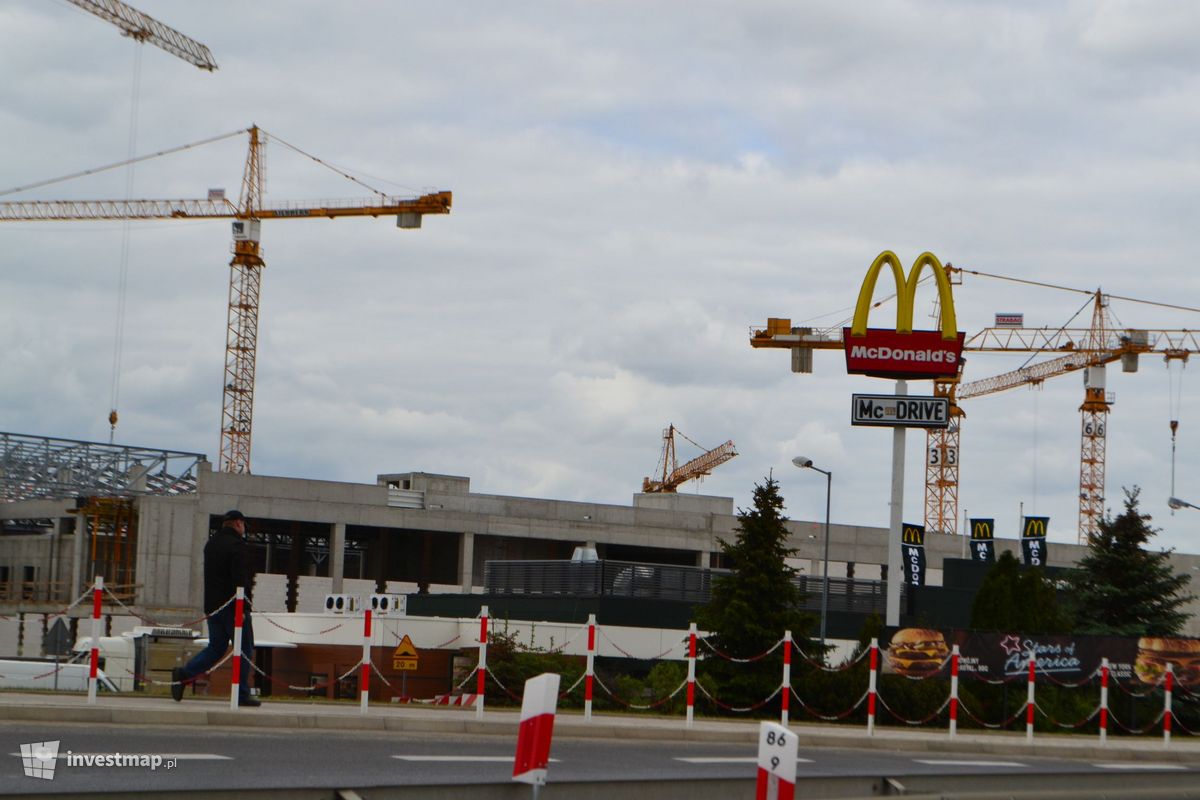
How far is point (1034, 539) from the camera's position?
57688 millimetres

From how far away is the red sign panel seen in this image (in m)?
37.4

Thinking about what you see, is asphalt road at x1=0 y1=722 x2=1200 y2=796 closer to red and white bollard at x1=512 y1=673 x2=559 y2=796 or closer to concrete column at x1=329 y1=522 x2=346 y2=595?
red and white bollard at x1=512 y1=673 x2=559 y2=796

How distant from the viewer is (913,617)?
4559 cm

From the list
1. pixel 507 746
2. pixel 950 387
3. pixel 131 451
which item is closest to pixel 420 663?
pixel 507 746

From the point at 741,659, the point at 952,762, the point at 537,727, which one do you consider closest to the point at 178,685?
the point at 952,762

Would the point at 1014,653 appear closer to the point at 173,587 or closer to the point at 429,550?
the point at 173,587

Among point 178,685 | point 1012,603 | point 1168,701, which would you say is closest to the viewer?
point 178,685

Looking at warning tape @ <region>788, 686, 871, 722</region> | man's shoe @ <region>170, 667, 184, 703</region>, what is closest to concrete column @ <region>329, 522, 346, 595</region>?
warning tape @ <region>788, 686, 871, 722</region>

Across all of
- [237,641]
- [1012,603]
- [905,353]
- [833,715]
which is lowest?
[833,715]

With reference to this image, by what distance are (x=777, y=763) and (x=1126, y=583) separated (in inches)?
1343

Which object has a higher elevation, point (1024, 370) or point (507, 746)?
point (1024, 370)

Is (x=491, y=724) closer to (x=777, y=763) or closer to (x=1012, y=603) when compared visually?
(x=777, y=763)

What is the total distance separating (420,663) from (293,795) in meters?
31.1

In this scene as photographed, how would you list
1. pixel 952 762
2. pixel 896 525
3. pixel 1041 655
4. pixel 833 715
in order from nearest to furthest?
1. pixel 952 762
2. pixel 833 715
3. pixel 1041 655
4. pixel 896 525
